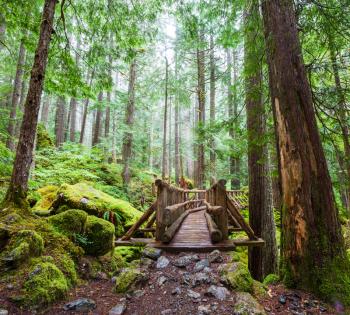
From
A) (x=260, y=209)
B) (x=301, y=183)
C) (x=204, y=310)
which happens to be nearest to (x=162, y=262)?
(x=204, y=310)

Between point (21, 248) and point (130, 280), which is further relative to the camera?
point (130, 280)

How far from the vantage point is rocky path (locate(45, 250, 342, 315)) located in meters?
2.82

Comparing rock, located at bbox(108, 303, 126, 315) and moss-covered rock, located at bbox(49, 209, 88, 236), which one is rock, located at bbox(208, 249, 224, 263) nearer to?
rock, located at bbox(108, 303, 126, 315)

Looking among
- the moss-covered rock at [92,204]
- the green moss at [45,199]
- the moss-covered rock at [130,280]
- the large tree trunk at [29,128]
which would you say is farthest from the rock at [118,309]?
the green moss at [45,199]

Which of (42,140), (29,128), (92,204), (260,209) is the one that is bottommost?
(260,209)

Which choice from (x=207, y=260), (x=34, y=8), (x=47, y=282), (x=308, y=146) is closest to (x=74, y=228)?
(x=47, y=282)

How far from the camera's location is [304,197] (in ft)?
11.1

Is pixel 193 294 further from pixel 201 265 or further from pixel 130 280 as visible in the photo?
pixel 130 280

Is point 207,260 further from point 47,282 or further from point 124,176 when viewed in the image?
point 124,176

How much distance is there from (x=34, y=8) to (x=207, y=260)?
297 inches

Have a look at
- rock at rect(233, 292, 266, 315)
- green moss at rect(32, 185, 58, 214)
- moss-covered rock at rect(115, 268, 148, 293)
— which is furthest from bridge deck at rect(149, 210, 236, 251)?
green moss at rect(32, 185, 58, 214)

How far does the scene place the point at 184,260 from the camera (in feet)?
13.7

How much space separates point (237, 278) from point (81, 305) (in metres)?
2.12

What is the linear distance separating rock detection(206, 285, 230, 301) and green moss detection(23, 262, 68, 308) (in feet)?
6.43
